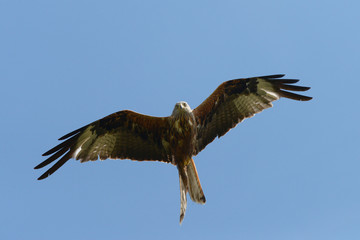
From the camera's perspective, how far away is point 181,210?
8742 millimetres

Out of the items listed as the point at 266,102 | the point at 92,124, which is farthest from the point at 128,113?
the point at 266,102

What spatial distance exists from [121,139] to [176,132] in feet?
4.69

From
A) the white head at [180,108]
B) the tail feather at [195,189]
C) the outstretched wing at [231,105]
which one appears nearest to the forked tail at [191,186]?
the tail feather at [195,189]

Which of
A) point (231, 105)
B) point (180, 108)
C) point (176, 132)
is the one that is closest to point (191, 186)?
point (176, 132)

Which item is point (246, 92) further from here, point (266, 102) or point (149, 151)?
point (149, 151)

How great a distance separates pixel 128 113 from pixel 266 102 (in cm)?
322

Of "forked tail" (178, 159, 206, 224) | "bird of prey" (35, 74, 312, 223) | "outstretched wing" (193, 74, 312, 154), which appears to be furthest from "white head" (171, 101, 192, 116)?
"forked tail" (178, 159, 206, 224)

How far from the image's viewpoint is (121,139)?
9.55 meters

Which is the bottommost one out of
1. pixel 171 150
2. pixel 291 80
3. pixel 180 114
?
pixel 171 150

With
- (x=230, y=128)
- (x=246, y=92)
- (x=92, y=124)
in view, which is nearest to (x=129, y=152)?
(x=92, y=124)

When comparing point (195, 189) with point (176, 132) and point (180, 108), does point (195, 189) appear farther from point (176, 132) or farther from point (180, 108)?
point (180, 108)

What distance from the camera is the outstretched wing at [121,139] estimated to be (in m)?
9.22

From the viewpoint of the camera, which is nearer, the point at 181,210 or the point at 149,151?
the point at 181,210

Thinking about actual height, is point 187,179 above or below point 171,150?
below
